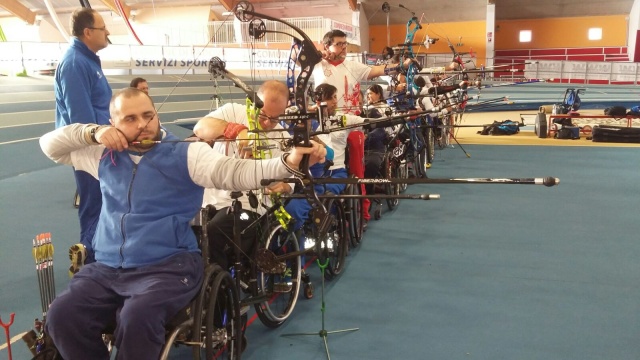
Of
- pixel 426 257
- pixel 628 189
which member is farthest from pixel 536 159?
pixel 426 257

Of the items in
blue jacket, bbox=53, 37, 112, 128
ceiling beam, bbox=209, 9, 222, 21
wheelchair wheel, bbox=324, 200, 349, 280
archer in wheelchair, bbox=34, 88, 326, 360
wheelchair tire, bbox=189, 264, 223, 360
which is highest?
ceiling beam, bbox=209, 9, 222, 21

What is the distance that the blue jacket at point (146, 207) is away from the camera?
1.54m

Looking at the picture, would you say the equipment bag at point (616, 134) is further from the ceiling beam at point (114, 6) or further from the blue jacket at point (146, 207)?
the ceiling beam at point (114, 6)

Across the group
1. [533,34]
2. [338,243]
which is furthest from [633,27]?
[338,243]

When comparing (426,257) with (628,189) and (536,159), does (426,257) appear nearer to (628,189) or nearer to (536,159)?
(628,189)

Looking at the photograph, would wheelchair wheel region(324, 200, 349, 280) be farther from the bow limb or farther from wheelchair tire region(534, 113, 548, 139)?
wheelchair tire region(534, 113, 548, 139)

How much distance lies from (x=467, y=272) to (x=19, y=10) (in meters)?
18.4

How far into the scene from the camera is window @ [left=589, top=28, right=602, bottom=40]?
61.7 feet

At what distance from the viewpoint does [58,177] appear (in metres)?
5.61

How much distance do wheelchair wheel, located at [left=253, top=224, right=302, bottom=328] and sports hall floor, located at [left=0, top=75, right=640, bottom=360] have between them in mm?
63

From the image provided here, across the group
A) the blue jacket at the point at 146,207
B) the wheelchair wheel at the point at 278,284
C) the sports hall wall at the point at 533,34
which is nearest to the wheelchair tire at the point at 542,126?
the wheelchair wheel at the point at 278,284

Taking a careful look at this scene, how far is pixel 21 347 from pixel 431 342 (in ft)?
5.16

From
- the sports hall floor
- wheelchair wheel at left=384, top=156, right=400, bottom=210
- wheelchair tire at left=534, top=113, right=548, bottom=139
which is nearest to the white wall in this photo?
wheelchair tire at left=534, top=113, right=548, bottom=139

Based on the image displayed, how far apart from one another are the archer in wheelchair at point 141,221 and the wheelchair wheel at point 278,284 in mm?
581
